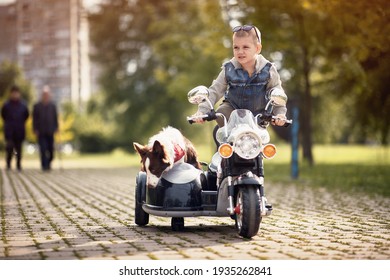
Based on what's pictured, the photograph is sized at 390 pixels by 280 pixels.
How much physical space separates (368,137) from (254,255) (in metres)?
17.4

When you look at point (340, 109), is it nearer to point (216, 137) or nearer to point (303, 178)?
point (303, 178)

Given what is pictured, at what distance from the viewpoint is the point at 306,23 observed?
790 inches

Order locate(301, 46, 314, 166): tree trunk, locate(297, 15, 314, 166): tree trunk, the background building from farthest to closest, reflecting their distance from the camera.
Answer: locate(301, 46, 314, 166): tree trunk → locate(297, 15, 314, 166): tree trunk → the background building

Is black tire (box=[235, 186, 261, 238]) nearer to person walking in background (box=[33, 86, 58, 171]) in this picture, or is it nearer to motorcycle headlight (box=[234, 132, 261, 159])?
motorcycle headlight (box=[234, 132, 261, 159])

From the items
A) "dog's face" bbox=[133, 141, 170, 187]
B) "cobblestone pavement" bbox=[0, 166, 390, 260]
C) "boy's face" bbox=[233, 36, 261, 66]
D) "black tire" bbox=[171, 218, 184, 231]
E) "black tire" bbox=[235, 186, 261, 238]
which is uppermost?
"boy's face" bbox=[233, 36, 261, 66]

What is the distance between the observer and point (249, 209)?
20.7 feet

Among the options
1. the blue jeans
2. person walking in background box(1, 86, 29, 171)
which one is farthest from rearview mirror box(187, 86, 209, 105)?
person walking in background box(1, 86, 29, 171)

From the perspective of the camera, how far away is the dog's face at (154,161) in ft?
22.9

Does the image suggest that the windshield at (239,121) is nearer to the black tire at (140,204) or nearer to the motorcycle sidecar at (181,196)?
the motorcycle sidecar at (181,196)

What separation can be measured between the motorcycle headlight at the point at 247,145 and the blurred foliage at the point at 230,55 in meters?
6.32

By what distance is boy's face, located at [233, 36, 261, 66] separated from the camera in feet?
22.1

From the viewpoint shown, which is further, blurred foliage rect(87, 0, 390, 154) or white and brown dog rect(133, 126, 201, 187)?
blurred foliage rect(87, 0, 390, 154)

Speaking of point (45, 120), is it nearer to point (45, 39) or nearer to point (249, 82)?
point (45, 39)
